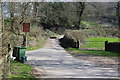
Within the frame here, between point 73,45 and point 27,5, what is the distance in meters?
7.31

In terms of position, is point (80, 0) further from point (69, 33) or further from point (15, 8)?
point (15, 8)

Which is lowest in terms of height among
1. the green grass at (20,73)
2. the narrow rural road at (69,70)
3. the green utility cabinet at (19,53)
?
the narrow rural road at (69,70)

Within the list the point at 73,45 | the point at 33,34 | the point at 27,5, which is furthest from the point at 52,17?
the point at 27,5

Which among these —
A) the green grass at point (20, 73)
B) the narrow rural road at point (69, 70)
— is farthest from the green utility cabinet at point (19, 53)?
the green grass at point (20, 73)

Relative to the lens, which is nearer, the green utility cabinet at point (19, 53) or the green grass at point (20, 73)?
the green grass at point (20, 73)

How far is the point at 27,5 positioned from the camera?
19.5 meters

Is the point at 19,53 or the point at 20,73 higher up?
the point at 19,53

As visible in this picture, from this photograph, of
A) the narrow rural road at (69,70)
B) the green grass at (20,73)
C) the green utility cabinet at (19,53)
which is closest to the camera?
the green grass at (20,73)

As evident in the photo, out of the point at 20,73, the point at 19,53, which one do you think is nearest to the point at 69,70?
the point at 20,73

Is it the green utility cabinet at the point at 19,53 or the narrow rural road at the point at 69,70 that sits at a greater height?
the green utility cabinet at the point at 19,53

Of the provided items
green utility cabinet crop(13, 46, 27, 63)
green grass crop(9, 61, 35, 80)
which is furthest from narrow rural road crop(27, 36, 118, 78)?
green utility cabinet crop(13, 46, 27, 63)

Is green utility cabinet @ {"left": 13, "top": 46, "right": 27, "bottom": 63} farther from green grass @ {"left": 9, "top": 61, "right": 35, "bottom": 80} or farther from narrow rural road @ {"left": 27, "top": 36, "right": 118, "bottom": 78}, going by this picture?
green grass @ {"left": 9, "top": 61, "right": 35, "bottom": 80}

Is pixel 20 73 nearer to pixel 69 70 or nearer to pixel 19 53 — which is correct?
pixel 69 70

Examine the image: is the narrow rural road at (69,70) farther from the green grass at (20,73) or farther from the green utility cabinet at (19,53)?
the green utility cabinet at (19,53)
